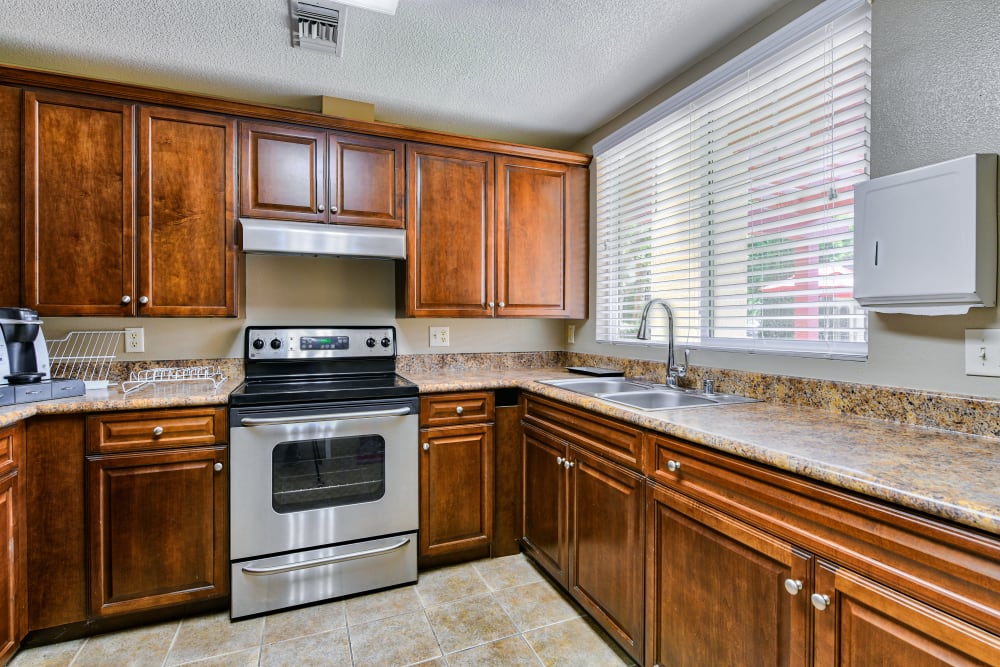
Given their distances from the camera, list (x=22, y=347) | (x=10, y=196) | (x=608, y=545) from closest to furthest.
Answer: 1. (x=608, y=545)
2. (x=22, y=347)
3. (x=10, y=196)

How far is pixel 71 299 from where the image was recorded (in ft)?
6.71

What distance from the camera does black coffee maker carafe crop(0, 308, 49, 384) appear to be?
1.77 meters

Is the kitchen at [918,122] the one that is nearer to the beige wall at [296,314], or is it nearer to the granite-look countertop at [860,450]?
the granite-look countertop at [860,450]

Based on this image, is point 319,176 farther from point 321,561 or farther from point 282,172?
point 321,561

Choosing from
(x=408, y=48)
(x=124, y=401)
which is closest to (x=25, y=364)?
(x=124, y=401)

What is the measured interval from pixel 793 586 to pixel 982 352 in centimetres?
79

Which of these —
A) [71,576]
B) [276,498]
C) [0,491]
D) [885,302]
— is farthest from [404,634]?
[885,302]

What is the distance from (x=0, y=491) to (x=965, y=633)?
2486 mm

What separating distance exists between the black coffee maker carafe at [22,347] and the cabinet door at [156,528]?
40 centimetres

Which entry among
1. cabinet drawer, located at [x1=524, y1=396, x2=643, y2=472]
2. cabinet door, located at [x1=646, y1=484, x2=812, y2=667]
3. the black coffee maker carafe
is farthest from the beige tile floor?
the black coffee maker carafe

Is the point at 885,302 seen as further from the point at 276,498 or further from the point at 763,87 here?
the point at 276,498

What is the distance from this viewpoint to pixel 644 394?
2.20 metres

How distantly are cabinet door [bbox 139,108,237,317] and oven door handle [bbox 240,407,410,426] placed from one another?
1.88 ft

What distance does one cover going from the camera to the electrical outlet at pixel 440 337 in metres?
2.93
